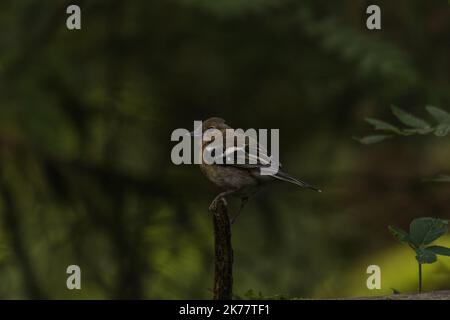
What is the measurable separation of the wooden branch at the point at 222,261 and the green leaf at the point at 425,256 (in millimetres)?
744

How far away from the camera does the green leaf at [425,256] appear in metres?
3.79

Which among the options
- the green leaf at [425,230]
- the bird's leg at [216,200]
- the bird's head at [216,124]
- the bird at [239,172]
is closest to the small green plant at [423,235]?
the green leaf at [425,230]

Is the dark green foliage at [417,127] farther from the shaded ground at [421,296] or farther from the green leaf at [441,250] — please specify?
the shaded ground at [421,296]

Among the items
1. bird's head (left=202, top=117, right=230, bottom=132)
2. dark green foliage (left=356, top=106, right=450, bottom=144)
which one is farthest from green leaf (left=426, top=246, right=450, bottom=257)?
bird's head (left=202, top=117, right=230, bottom=132)

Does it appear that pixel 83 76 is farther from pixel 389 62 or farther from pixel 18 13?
pixel 389 62

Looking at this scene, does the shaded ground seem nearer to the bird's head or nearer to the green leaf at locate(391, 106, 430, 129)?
the green leaf at locate(391, 106, 430, 129)

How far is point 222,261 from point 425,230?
2.70ft

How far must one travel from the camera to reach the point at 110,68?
8.80m

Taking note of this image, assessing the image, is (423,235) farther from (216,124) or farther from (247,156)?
(216,124)

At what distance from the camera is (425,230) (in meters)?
3.86

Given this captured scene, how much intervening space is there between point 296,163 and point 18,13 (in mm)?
2852

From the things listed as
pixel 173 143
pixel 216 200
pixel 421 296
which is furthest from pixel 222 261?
pixel 173 143

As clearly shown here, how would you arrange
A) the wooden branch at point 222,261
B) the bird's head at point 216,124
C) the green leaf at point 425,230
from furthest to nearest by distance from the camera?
the bird's head at point 216,124 < the green leaf at point 425,230 < the wooden branch at point 222,261
